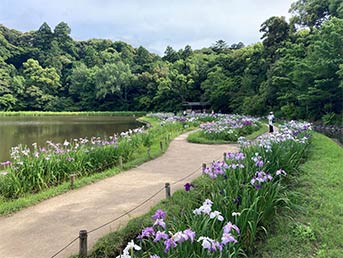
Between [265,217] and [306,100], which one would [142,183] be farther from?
[306,100]

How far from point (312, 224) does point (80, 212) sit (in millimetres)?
3312

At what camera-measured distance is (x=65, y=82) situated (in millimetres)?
59500

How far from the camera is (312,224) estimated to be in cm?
397

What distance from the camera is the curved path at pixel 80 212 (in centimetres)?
376

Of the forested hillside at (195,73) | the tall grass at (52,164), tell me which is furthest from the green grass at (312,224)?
the forested hillside at (195,73)

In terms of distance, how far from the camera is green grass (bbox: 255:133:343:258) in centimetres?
346

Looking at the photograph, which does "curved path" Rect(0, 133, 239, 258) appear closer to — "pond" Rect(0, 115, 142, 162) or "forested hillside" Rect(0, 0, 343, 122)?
"pond" Rect(0, 115, 142, 162)

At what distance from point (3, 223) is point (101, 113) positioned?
4434 centimetres

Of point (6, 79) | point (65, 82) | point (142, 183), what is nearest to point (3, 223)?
point (142, 183)

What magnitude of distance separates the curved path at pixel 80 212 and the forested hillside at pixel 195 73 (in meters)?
13.5

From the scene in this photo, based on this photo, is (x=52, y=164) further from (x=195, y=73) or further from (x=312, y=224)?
(x=195, y=73)

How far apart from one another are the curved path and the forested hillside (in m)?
13.5

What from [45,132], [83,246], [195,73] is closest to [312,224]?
[83,246]

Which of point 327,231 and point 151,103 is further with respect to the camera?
point 151,103
